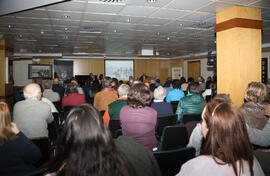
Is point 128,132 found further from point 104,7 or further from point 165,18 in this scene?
point 165,18

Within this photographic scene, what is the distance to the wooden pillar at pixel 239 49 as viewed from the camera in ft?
15.1

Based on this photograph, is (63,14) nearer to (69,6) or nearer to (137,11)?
(69,6)

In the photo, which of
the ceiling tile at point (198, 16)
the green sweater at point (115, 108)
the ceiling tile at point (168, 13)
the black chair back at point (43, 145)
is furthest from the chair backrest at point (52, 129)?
the ceiling tile at point (198, 16)

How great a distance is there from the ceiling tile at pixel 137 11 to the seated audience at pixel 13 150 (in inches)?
155

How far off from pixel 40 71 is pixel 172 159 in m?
14.5

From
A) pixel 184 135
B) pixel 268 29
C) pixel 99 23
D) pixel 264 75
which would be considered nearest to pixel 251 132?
pixel 184 135

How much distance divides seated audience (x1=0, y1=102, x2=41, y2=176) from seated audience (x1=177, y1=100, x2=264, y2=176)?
1.27 meters

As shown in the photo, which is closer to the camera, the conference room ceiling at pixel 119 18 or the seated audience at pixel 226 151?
the seated audience at pixel 226 151

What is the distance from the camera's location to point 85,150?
3.17 ft

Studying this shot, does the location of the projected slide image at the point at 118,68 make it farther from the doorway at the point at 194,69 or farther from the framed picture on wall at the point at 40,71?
the doorway at the point at 194,69

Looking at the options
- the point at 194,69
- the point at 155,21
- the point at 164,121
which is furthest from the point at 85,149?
the point at 194,69

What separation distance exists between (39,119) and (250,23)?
4.82 meters

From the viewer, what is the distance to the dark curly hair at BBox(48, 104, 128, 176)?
95 centimetres

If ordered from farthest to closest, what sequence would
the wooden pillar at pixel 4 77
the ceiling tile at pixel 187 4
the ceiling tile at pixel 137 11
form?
the wooden pillar at pixel 4 77
the ceiling tile at pixel 137 11
the ceiling tile at pixel 187 4
